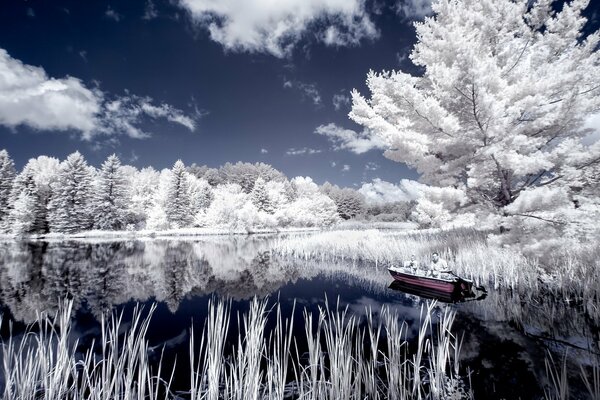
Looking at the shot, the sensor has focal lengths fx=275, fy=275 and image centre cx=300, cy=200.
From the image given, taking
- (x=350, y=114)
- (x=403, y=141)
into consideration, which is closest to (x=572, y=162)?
(x=403, y=141)

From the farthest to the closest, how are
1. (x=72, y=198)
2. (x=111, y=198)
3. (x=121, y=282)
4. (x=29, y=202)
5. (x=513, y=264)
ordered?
(x=111, y=198), (x=72, y=198), (x=29, y=202), (x=121, y=282), (x=513, y=264)

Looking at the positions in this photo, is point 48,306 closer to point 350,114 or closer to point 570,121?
point 350,114

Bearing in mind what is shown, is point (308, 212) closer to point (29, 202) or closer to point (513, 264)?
point (29, 202)

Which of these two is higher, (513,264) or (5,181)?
(5,181)

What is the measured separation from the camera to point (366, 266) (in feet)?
44.8

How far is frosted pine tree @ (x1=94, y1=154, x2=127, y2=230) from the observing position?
137 feet

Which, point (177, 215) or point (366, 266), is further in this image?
point (177, 215)

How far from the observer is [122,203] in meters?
43.5

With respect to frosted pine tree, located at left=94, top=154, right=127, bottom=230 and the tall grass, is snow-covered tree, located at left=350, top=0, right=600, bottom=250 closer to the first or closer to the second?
the tall grass

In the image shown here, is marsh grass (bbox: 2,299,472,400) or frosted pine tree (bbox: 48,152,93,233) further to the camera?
frosted pine tree (bbox: 48,152,93,233)

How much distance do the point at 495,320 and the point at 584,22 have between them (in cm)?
1144

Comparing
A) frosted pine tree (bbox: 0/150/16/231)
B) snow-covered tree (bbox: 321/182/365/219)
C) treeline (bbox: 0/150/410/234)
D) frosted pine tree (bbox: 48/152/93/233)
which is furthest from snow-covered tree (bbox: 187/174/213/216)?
snow-covered tree (bbox: 321/182/365/219)

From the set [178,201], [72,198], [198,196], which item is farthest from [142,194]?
[72,198]

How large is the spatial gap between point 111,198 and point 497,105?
49.0 m
